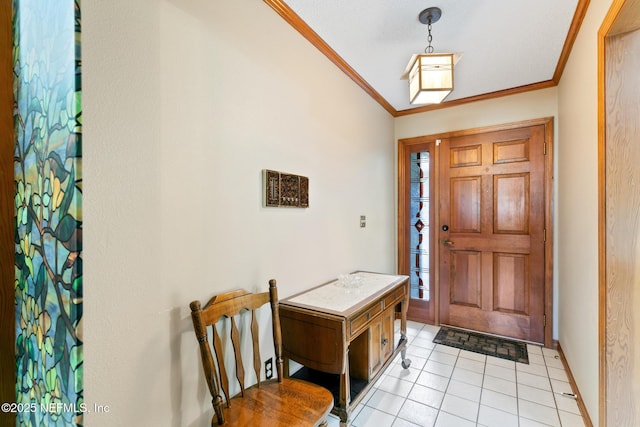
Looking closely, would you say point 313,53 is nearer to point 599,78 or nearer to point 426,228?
point 599,78

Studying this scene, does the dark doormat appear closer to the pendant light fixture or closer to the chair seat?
the chair seat

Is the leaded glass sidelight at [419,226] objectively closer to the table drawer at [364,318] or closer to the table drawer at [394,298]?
the table drawer at [394,298]

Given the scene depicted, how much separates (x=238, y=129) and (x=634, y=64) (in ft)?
6.58

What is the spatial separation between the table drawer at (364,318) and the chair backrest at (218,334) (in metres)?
0.42

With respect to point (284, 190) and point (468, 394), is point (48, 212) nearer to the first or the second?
point (284, 190)

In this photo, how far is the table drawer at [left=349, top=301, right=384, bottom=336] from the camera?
62.9 inches

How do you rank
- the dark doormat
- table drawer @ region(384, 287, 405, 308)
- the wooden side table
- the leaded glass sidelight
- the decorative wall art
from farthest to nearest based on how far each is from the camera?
the leaded glass sidelight < the dark doormat < table drawer @ region(384, 287, 405, 308) < the decorative wall art < the wooden side table

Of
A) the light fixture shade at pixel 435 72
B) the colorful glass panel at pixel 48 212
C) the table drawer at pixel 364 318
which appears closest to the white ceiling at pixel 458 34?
the light fixture shade at pixel 435 72

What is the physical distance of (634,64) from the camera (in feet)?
4.55

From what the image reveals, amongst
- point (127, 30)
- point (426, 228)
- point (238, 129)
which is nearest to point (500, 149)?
point (426, 228)

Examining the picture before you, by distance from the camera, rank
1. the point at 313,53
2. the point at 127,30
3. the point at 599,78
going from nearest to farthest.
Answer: the point at 127,30, the point at 599,78, the point at 313,53

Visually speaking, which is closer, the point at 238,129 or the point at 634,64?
the point at 634,64

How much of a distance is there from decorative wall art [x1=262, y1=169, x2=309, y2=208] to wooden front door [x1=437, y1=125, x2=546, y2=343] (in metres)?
2.02

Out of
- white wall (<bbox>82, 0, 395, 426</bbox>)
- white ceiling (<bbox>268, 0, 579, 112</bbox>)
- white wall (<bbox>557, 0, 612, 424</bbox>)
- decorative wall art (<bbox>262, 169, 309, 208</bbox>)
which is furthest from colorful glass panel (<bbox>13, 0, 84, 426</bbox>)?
white wall (<bbox>557, 0, 612, 424</bbox>)
